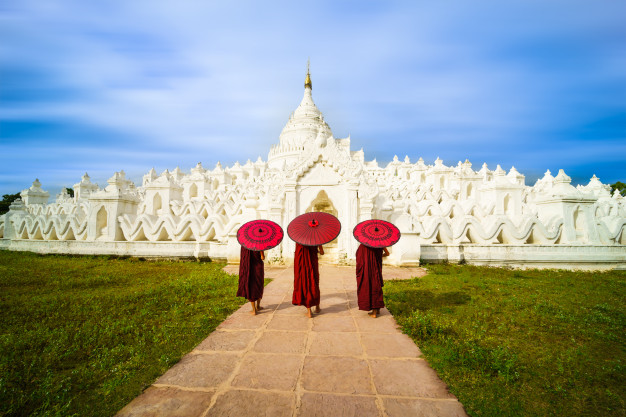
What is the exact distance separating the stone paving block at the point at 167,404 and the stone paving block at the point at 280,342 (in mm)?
1077

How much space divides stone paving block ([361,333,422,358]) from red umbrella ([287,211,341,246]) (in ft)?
5.26

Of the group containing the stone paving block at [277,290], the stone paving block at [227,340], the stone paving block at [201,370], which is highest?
the stone paving block at [277,290]

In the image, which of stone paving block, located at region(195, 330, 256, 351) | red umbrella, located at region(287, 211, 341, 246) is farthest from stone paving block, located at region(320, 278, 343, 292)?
stone paving block, located at region(195, 330, 256, 351)

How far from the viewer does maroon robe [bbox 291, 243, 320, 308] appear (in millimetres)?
5102

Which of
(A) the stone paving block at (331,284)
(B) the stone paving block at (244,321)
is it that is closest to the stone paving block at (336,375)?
(B) the stone paving block at (244,321)

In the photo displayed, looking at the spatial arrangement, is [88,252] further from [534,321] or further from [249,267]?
[534,321]

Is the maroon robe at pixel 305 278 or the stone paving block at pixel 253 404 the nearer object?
the stone paving block at pixel 253 404

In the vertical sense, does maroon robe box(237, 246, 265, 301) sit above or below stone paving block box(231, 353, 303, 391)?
above

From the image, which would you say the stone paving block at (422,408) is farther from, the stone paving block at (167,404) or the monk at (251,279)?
the monk at (251,279)

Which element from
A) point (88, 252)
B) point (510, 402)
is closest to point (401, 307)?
point (510, 402)

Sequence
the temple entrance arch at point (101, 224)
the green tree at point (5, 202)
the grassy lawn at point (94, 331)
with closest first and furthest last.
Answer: the grassy lawn at point (94, 331), the temple entrance arch at point (101, 224), the green tree at point (5, 202)

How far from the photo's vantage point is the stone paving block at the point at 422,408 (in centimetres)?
254

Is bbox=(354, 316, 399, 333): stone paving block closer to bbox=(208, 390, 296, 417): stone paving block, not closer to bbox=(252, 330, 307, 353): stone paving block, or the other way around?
bbox=(252, 330, 307, 353): stone paving block

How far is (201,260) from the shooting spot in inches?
443
